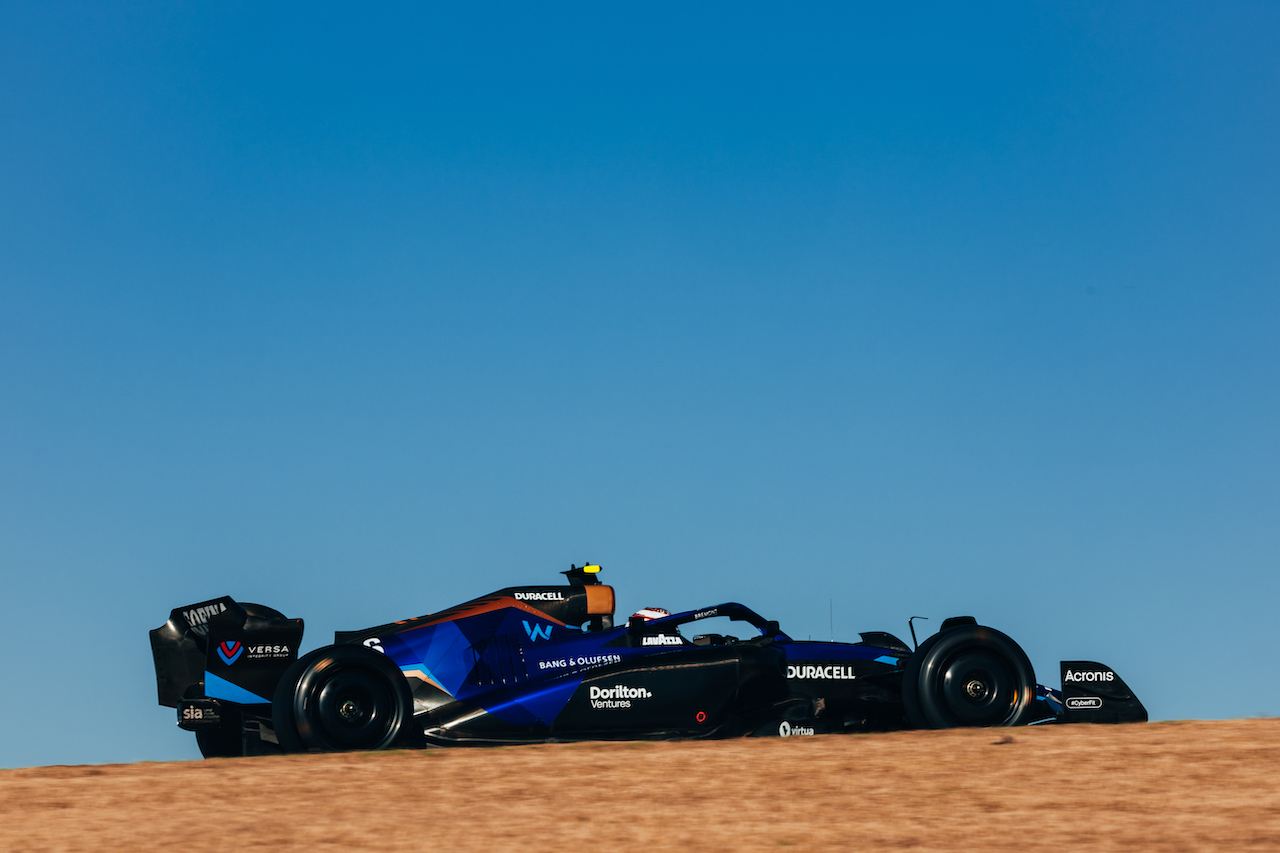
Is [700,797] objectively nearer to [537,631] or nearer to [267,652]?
[537,631]

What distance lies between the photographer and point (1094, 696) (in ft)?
40.5

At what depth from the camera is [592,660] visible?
11.8 m

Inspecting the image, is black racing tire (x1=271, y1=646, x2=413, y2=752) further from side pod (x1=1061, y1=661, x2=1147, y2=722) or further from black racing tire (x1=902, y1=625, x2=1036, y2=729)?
side pod (x1=1061, y1=661, x2=1147, y2=722)

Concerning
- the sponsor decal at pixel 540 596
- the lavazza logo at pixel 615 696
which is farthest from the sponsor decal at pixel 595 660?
the sponsor decal at pixel 540 596

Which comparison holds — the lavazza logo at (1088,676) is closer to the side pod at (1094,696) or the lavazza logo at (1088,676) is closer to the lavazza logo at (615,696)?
the side pod at (1094,696)

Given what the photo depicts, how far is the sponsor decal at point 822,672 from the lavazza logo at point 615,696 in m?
1.45

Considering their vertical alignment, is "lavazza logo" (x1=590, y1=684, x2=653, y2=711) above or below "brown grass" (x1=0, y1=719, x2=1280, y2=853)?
above

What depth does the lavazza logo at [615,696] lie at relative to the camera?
11102mm

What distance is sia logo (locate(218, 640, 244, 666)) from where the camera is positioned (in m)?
11.7

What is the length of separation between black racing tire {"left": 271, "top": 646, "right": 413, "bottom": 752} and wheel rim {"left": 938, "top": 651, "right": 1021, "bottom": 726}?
14.9 feet

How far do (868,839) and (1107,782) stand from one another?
7.59 ft

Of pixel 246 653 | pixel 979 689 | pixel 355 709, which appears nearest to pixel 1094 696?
pixel 979 689

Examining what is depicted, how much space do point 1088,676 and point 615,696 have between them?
15.1 feet

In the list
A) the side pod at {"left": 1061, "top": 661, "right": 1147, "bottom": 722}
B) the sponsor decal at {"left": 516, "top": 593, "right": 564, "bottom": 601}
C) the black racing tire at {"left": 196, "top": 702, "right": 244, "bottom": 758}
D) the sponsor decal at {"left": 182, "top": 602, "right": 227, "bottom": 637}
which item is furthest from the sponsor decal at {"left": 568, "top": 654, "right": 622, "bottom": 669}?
the side pod at {"left": 1061, "top": 661, "right": 1147, "bottom": 722}
